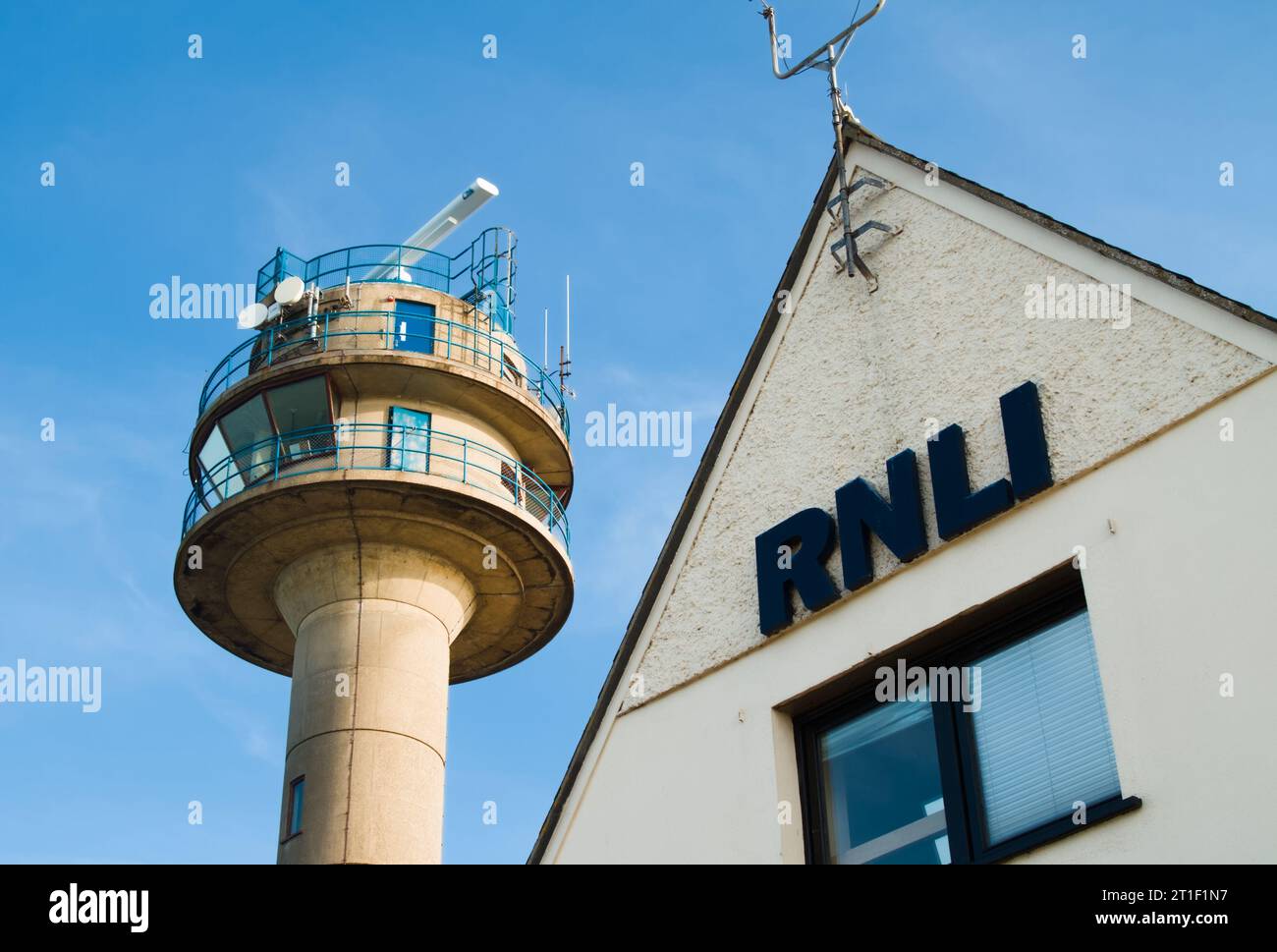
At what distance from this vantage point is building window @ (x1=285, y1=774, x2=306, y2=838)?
84.0 ft

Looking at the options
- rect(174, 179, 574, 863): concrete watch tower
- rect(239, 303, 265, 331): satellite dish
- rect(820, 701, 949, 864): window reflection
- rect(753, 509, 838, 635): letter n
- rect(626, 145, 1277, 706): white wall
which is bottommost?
rect(820, 701, 949, 864): window reflection

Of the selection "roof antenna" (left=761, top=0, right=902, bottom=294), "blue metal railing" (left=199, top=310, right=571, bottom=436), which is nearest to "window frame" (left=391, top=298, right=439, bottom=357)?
"blue metal railing" (left=199, top=310, right=571, bottom=436)

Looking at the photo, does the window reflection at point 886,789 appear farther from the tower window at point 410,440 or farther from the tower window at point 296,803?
the tower window at point 410,440

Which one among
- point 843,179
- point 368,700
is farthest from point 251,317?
point 843,179

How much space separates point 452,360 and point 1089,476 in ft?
70.7

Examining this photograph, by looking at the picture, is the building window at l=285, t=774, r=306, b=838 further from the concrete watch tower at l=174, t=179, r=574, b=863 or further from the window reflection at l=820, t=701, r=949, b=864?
the window reflection at l=820, t=701, r=949, b=864

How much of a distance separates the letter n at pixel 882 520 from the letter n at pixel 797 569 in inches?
5.0

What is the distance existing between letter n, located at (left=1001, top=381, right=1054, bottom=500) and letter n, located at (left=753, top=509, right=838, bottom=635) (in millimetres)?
1285

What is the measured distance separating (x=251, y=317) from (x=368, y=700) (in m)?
8.24

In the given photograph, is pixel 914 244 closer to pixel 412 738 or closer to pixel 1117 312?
pixel 1117 312

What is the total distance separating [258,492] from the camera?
1061 inches

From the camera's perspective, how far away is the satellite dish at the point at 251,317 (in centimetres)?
2972

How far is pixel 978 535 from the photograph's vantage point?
840 centimetres
